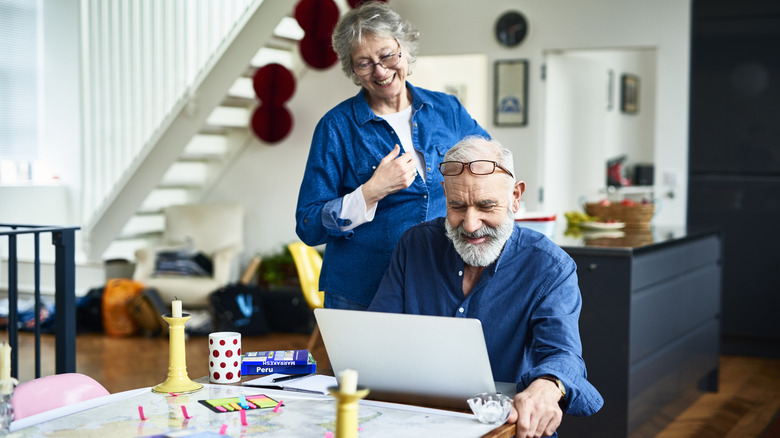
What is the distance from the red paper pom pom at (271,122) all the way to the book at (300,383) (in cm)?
508

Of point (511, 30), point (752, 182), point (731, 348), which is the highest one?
point (511, 30)

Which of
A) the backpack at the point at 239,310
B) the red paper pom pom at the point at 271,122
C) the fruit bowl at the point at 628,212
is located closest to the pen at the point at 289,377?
the fruit bowl at the point at 628,212

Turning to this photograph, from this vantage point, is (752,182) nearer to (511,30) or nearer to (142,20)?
(511,30)

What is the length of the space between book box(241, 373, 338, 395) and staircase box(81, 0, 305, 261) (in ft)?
14.2

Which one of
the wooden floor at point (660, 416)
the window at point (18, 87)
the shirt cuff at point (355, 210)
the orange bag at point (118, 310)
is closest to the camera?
the shirt cuff at point (355, 210)

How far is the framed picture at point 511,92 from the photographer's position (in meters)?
6.29

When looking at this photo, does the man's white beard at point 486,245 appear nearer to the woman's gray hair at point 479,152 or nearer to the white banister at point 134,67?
the woman's gray hair at point 479,152

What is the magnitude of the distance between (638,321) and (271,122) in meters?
3.97

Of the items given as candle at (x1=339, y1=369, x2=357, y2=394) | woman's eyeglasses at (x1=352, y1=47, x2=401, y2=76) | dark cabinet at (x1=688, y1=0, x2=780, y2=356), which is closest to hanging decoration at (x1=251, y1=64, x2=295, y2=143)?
dark cabinet at (x1=688, y1=0, x2=780, y2=356)

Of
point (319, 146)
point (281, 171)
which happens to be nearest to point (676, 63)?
point (281, 171)

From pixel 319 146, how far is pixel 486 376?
955mm

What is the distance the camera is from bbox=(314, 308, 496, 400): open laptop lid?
1448 millimetres

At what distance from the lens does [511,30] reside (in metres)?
6.29

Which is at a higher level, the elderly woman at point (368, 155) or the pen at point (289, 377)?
the elderly woman at point (368, 155)
